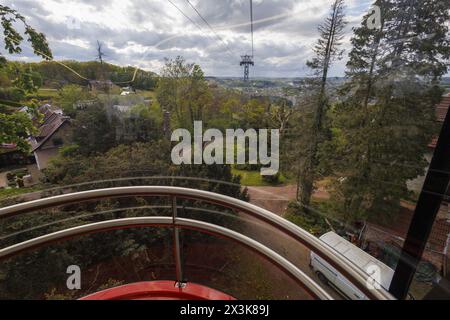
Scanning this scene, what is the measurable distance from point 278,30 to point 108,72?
2558 mm

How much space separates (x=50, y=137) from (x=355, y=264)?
3.20 m

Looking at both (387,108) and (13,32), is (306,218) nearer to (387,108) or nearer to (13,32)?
(387,108)

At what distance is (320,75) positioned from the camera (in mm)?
4129

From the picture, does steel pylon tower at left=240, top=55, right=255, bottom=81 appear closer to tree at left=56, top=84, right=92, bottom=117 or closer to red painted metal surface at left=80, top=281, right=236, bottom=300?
tree at left=56, top=84, right=92, bottom=117

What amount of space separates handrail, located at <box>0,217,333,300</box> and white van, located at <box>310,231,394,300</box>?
7 cm

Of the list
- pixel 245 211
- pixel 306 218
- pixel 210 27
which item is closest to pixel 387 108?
pixel 306 218

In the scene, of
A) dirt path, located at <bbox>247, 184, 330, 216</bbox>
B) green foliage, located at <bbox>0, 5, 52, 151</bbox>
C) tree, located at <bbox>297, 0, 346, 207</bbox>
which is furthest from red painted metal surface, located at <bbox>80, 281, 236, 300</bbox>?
tree, located at <bbox>297, 0, 346, 207</bbox>

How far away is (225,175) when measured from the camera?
5055mm

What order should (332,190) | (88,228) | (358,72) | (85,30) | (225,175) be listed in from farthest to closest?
(225,175) < (332,190) < (358,72) < (85,30) < (88,228)

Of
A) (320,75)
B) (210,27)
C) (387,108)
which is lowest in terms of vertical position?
(387,108)

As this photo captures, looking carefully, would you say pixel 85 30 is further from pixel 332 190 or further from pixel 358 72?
pixel 332 190

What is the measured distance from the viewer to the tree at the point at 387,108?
1.99m
